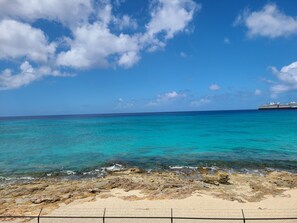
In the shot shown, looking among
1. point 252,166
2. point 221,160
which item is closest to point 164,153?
point 221,160

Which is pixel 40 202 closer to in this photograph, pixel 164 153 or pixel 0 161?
pixel 0 161

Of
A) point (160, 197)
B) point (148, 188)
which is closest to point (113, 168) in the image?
point (148, 188)

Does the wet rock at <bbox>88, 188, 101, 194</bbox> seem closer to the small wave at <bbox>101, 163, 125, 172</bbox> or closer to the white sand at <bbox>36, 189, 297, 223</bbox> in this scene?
the white sand at <bbox>36, 189, 297, 223</bbox>

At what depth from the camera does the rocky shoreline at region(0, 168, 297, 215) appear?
1713cm

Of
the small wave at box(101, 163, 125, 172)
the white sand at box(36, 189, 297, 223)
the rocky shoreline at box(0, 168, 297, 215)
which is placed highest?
the rocky shoreline at box(0, 168, 297, 215)

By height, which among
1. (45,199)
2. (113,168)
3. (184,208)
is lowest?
(184,208)

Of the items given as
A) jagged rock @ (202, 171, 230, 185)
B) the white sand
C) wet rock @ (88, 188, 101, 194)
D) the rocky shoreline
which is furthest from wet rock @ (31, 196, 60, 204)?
jagged rock @ (202, 171, 230, 185)

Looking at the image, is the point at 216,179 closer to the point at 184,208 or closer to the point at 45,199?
the point at 184,208

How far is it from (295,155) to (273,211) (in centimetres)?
1893

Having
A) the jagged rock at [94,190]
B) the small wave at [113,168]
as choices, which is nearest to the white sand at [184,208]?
the jagged rock at [94,190]

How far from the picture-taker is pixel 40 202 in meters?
16.9

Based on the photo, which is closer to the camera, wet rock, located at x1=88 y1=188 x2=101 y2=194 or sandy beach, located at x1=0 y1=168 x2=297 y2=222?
sandy beach, located at x1=0 y1=168 x2=297 y2=222

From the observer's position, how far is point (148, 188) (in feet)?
63.7

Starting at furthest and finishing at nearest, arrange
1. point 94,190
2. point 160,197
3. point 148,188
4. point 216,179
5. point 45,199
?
point 216,179 < point 148,188 < point 94,190 < point 160,197 < point 45,199
